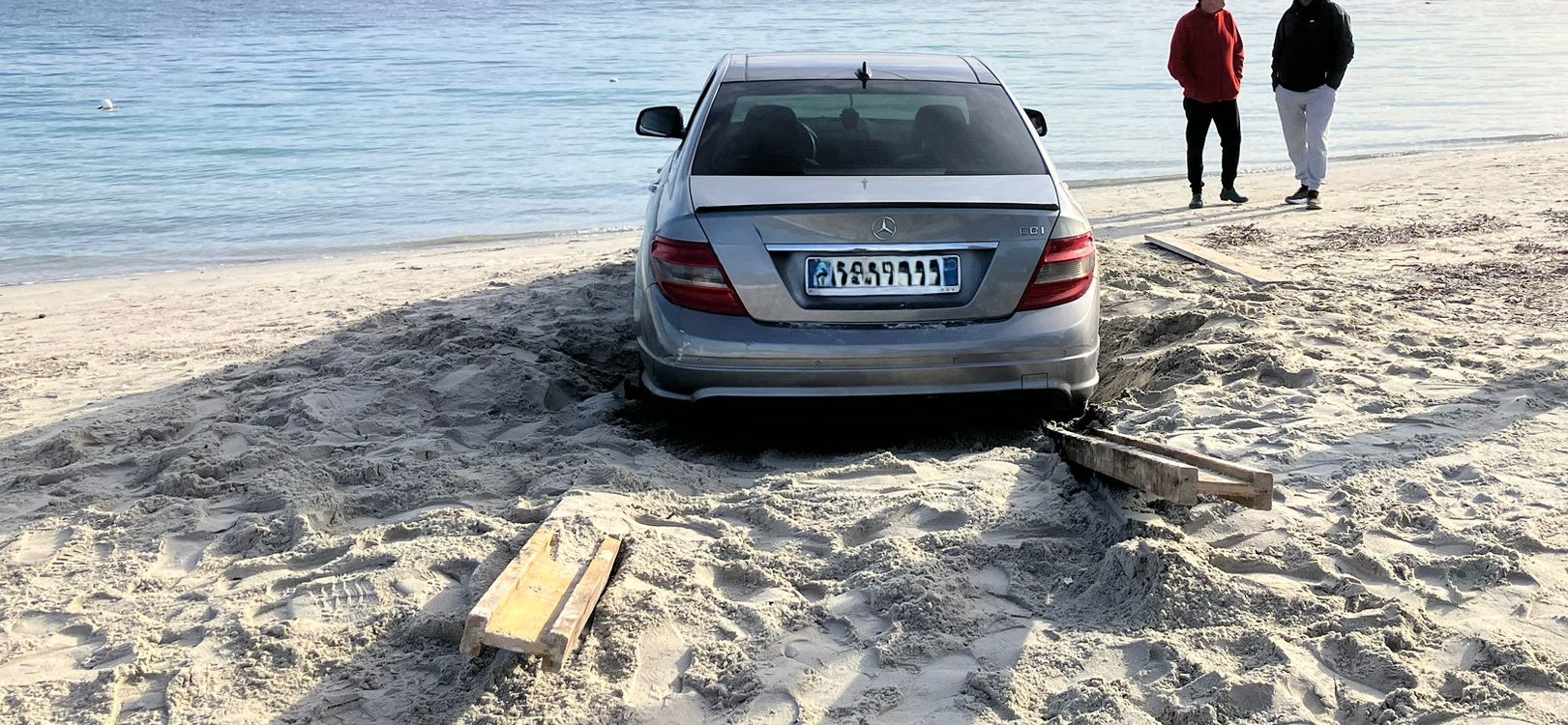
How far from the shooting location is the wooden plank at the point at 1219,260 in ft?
24.2

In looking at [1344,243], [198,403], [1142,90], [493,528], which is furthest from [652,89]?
[493,528]

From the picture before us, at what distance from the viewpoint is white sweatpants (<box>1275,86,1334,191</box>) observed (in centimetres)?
1046

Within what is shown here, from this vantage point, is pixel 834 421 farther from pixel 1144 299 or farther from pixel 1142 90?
pixel 1142 90

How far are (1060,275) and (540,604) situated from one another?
2.24m

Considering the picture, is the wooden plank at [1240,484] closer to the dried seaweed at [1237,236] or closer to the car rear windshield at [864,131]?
the car rear windshield at [864,131]

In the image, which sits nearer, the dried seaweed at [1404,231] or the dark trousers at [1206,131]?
the dried seaweed at [1404,231]

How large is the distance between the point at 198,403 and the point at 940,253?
3.50m

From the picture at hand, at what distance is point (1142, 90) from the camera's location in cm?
2480

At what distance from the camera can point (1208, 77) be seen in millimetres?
10570

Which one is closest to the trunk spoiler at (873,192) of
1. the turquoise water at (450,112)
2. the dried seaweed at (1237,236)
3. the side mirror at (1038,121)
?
the side mirror at (1038,121)

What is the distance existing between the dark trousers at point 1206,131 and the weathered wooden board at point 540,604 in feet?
28.0

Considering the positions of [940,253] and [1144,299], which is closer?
[940,253]

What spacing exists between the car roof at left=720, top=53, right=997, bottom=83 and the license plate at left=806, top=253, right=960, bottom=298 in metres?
1.28

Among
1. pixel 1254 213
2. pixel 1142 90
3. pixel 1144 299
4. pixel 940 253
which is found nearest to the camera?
pixel 940 253
